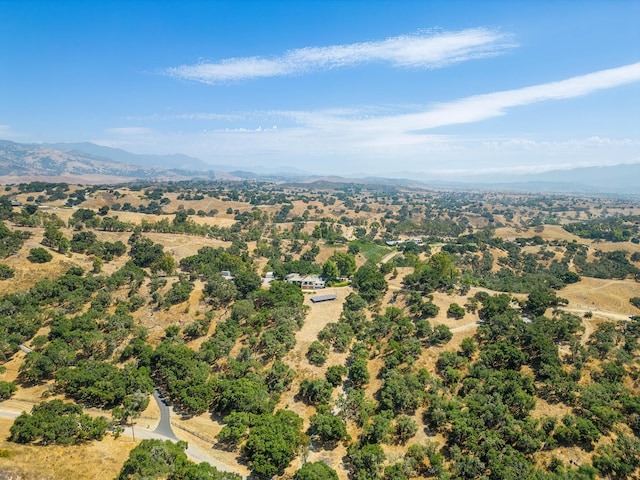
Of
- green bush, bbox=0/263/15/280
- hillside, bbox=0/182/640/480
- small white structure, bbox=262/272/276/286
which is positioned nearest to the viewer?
hillside, bbox=0/182/640/480

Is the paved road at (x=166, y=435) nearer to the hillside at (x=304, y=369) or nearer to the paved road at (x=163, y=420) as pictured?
the paved road at (x=163, y=420)

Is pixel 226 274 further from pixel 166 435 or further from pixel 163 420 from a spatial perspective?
pixel 166 435

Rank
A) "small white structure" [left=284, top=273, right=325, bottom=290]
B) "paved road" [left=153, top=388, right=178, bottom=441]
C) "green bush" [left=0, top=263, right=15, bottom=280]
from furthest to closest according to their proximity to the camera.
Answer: "small white structure" [left=284, top=273, right=325, bottom=290]
"green bush" [left=0, top=263, right=15, bottom=280]
"paved road" [left=153, top=388, right=178, bottom=441]

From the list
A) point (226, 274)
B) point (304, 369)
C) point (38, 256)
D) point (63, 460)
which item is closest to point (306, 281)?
point (226, 274)

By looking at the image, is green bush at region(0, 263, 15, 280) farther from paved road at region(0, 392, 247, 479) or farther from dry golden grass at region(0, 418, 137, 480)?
dry golden grass at region(0, 418, 137, 480)

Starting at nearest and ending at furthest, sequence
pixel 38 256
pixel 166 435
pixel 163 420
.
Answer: pixel 166 435 < pixel 163 420 < pixel 38 256

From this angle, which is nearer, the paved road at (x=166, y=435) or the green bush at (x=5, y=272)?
the paved road at (x=166, y=435)

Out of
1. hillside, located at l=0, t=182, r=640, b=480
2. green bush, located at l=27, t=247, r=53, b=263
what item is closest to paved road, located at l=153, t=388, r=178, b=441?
hillside, located at l=0, t=182, r=640, b=480

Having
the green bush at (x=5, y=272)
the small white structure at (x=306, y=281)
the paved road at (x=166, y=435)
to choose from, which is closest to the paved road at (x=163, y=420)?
the paved road at (x=166, y=435)
